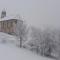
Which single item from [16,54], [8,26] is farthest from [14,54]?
[8,26]

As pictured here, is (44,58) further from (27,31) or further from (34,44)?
(27,31)

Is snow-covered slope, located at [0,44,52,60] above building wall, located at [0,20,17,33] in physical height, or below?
below

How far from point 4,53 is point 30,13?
419 millimetres

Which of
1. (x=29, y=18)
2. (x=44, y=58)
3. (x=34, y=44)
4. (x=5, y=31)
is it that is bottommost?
(x=44, y=58)

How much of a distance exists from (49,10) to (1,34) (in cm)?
48

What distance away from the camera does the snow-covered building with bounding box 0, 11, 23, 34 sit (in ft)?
3.83

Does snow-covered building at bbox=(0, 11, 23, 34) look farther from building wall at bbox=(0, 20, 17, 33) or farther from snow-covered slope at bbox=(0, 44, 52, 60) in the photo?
snow-covered slope at bbox=(0, 44, 52, 60)

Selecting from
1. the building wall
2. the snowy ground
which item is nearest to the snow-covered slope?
the snowy ground

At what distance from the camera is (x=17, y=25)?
1.16 metres

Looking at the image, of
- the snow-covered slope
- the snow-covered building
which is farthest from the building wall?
the snow-covered slope

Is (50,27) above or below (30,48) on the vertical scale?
above

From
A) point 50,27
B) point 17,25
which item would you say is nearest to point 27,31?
point 17,25

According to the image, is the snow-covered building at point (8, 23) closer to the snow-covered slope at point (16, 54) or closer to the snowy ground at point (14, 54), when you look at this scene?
the snowy ground at point (14, 54)

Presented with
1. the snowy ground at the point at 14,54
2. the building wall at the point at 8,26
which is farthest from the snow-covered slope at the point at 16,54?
the building wall at the point at 8,26
